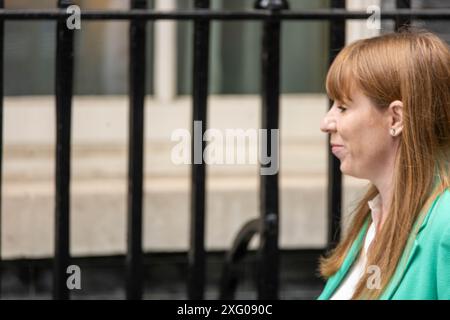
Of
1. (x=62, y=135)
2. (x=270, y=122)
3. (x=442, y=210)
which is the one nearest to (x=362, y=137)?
(x=442, y=210)

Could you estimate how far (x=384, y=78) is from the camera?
2.71m

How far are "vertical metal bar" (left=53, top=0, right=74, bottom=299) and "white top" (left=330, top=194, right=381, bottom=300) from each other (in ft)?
3.94

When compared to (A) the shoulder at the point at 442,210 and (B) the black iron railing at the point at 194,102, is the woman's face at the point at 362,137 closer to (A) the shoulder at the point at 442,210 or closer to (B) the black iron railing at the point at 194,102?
(A) the shoulder at the point at 442,210

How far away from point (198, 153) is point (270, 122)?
27 centimetres

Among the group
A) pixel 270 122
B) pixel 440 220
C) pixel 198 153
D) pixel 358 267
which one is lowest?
pixel 358 267

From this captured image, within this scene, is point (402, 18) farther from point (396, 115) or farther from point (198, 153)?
point (396, 115)

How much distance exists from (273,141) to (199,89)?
31 cm

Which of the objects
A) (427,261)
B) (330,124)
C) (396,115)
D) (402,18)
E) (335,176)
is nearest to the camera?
(427,261)

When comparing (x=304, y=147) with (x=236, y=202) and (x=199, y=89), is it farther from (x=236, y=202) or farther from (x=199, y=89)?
(x=199, y=89)

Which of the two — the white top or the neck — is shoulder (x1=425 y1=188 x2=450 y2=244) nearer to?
the neck

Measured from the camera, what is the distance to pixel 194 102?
3844mm

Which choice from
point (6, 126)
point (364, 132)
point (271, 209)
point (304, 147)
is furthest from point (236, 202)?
point (364, 132)

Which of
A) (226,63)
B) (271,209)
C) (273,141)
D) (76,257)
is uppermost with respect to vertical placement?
(226,63)
